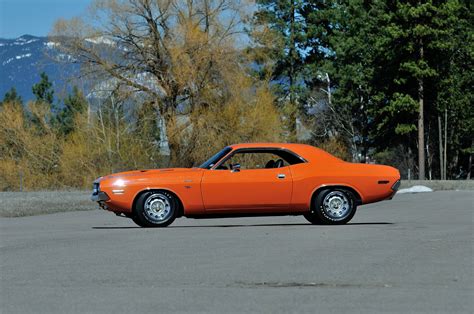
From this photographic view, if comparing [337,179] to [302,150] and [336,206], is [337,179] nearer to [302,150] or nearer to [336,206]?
[336,206]

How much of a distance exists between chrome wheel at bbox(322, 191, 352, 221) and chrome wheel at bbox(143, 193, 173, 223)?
2.75 meters

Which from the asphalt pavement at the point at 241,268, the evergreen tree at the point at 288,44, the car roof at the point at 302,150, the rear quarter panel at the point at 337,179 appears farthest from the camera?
the evergreen tree at the point at 288,44

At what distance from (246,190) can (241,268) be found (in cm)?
631

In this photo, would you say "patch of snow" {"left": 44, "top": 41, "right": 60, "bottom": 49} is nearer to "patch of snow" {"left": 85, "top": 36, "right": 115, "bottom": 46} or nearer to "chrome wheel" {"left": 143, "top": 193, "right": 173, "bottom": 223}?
"patch of snow" {"left": 85, "top": 36, "right": 115, "bottom": 46}

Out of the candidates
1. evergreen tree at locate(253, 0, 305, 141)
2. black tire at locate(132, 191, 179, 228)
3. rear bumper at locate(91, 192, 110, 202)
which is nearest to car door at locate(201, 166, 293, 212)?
black tire at locate(132, 191, 179, 228)

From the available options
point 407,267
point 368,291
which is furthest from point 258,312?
point 407,267

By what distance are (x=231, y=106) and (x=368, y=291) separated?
124 ft

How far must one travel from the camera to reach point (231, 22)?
47125 millimetres

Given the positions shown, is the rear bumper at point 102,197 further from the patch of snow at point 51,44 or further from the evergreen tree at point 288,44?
the evergreen tree at point 288,44

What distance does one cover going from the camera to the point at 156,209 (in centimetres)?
1702

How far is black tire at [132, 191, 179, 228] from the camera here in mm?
16875

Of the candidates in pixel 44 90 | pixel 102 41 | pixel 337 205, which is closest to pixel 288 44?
pixel 44 90

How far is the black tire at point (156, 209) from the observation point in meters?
16.9

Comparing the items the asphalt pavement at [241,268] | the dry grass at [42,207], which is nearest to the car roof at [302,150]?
the asphalt pavement at [241,268]
